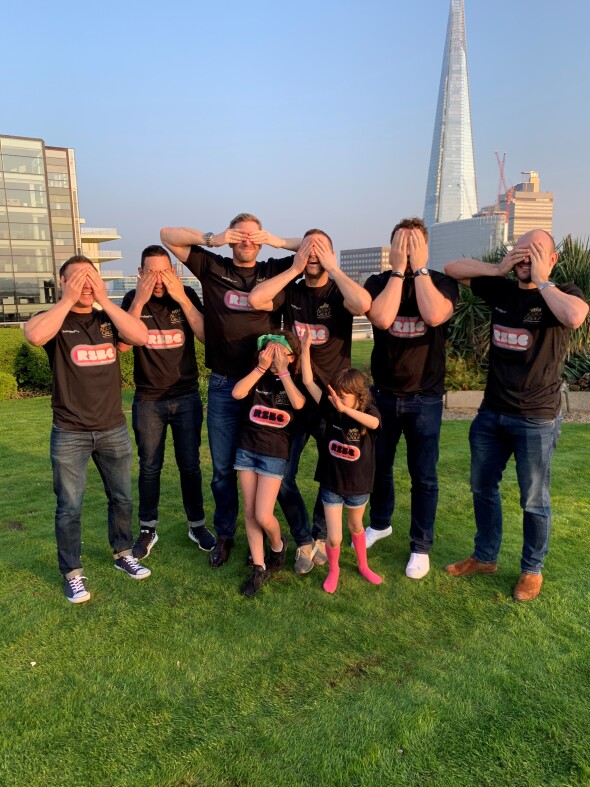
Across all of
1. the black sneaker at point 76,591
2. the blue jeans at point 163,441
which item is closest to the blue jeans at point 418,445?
the blue jeans at point 163,441

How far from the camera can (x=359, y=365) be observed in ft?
40.1

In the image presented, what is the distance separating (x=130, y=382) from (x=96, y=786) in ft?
34.2

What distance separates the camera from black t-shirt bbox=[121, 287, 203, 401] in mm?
3877

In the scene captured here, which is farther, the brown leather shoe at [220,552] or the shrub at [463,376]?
the shrub at [463,376]

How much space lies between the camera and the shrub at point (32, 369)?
38.6 ft

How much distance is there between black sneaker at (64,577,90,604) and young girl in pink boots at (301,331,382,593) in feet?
5.35

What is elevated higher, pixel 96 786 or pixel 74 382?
pixel 74 382

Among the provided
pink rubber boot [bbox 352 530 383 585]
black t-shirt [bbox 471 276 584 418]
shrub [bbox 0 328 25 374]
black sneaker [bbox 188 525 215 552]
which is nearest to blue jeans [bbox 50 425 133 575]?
black sneaker [bbox 188 525 215 552]

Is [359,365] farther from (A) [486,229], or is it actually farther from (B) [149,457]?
(A) [486,229]

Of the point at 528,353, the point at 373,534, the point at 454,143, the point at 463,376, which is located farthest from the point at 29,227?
the point at 454,143

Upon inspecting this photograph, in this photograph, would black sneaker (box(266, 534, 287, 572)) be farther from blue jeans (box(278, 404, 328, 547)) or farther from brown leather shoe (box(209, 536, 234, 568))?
Result: brown leather shoe (box(209, 536, 234, 568))

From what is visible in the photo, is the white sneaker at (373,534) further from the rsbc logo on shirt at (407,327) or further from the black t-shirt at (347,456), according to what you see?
the rsbc logo on shirt at (407,327)

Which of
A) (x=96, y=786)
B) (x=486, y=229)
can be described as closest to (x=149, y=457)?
(x=96, y=786)

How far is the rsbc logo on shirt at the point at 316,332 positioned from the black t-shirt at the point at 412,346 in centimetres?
42
